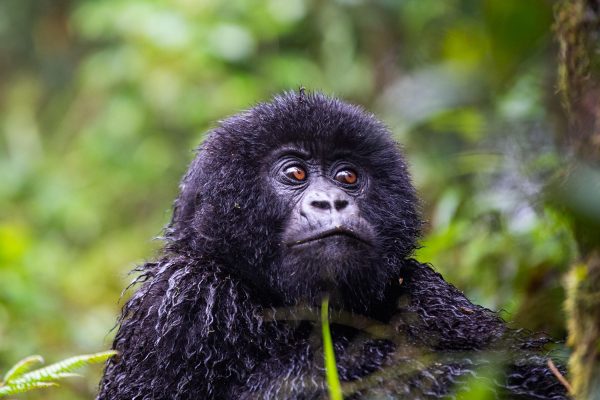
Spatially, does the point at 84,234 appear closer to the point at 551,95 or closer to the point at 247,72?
the point at 247,72

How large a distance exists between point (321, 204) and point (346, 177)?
0.31 metres

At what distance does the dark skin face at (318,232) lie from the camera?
3141 millimetres

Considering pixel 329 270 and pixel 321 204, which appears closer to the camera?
pixel 329 270

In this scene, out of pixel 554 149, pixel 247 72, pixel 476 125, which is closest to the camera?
pixel 554 149

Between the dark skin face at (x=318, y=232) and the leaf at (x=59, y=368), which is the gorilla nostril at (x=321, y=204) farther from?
the leaf at (x=59, y=368)

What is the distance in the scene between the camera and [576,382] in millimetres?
2686

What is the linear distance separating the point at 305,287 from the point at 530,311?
3.46ft

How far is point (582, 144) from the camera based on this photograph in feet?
8.55

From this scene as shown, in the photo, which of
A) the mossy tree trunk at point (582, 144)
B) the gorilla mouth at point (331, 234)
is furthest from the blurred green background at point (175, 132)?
the gorilla mouth at point (331, 234)

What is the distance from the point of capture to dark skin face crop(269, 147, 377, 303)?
3141 millimetres

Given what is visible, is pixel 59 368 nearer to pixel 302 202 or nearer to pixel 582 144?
pixel 302 202

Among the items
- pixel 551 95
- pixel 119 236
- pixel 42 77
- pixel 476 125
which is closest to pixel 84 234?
pixel 119 236

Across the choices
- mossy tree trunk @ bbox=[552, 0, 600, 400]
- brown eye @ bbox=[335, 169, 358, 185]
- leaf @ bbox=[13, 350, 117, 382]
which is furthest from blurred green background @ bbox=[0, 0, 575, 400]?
leaf @ bbox=[13, 350, 117, 382]

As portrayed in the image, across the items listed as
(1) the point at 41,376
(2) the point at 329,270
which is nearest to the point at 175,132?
(2) the point at 329,270
